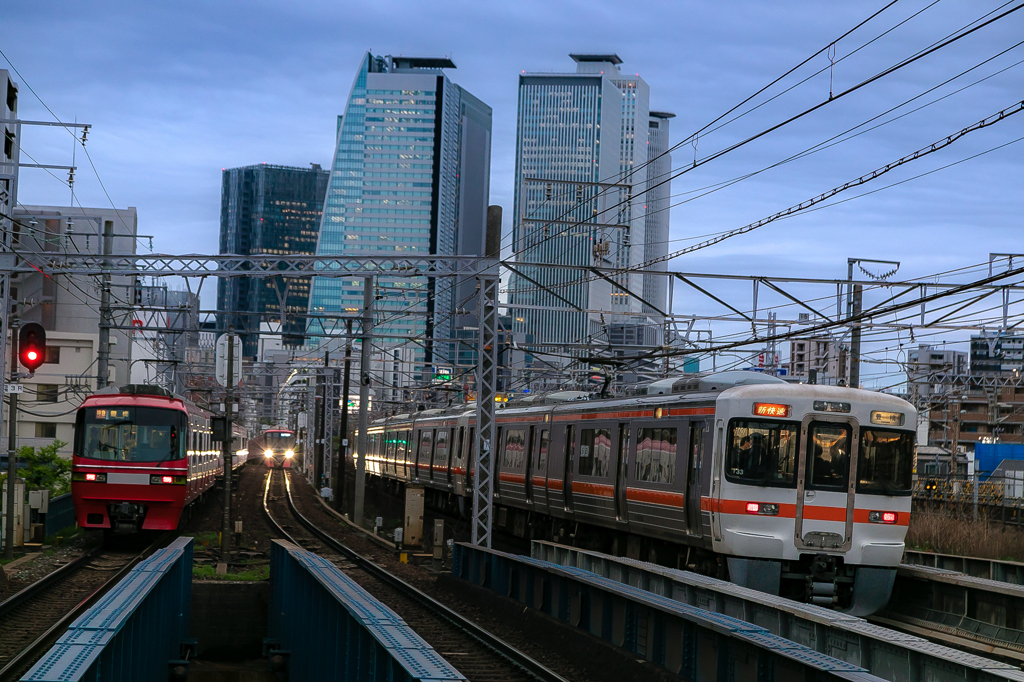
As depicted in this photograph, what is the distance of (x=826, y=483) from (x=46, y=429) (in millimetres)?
54147

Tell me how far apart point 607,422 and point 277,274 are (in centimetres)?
784

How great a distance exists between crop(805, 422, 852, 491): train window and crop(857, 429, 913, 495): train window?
0.74 ft

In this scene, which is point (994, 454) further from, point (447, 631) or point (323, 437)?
point (447, 631)

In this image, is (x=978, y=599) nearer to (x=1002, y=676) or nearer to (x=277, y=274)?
(x=1002, y=676)

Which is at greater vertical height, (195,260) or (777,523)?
(195,260)

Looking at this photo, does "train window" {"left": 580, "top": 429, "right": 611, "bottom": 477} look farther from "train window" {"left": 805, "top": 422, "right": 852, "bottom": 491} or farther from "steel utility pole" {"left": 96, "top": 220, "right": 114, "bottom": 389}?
"steel utility pole" {"left": 96, "top": 220, "right": 114, "bottom": 389}

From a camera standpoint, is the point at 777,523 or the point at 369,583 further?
the point at 369,583

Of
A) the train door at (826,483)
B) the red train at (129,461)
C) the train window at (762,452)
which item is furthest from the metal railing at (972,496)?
the red train at (129,461)

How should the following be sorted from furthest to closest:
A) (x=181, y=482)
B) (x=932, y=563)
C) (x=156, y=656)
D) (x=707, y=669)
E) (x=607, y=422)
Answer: (x=181, y=482)
(x=607, y=422)
(x=932, y=563)
(x=156, y=656)
(x=707, y=669)

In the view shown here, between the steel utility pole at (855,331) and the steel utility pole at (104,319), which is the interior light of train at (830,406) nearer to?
the steel utility pole at (855,331)

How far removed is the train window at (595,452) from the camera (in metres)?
18.9

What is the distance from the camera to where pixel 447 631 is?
13.8m

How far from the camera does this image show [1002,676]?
721 cm

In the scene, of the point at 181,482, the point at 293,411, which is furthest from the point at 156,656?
the point at 293,411
